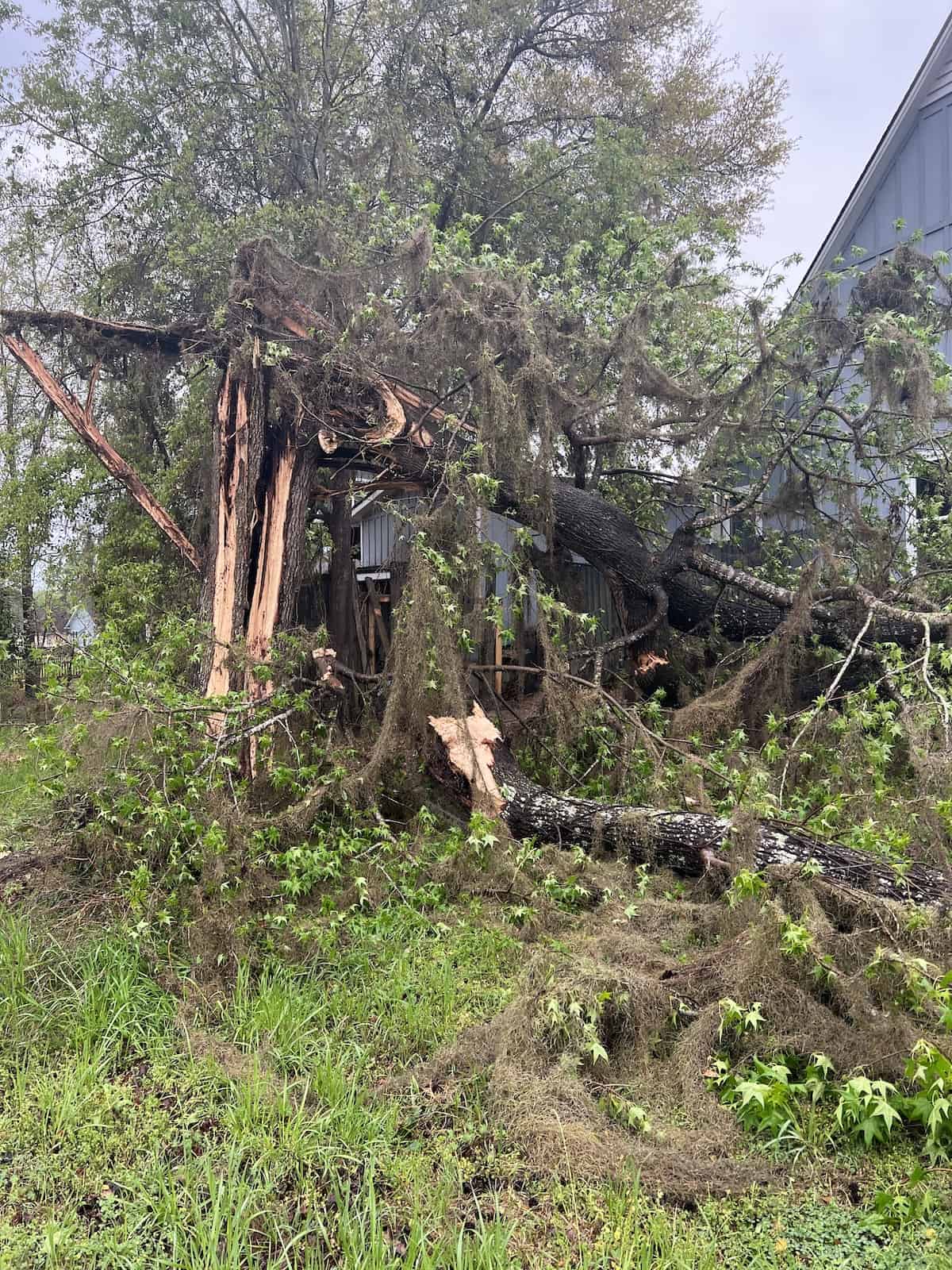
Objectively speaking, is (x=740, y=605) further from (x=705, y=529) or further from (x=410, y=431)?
(x=410, y=431)

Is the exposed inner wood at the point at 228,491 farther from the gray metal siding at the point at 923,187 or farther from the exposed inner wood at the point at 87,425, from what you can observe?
the gray metal siding at the point at 923,187

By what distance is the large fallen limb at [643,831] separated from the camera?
3385 mm

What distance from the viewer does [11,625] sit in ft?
37.1

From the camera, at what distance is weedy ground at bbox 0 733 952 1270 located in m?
2.13

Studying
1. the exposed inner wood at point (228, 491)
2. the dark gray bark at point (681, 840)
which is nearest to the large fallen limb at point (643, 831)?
the dark gray bark at point (681, 840)

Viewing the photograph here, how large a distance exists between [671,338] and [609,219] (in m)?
3.72

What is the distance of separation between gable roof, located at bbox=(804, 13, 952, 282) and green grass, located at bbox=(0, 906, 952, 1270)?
811 centimetres

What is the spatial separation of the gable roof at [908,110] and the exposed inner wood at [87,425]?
640 centimetres

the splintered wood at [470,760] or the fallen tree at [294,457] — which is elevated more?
the fallen tree at [294,457]

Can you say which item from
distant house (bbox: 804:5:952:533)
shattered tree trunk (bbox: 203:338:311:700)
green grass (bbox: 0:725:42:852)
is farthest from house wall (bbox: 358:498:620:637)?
distant house (bbox: 804:5:952:533)

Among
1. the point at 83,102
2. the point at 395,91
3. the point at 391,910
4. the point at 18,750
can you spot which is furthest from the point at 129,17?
the point at 391,910

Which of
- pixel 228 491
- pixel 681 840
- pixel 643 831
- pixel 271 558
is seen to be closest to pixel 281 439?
pixel 228 491

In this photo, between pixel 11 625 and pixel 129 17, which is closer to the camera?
pixel 129 17

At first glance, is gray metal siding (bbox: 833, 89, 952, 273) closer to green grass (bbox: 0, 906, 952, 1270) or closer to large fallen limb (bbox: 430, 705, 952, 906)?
large fallen limb (bbox: 430, 705, 952, 906)
